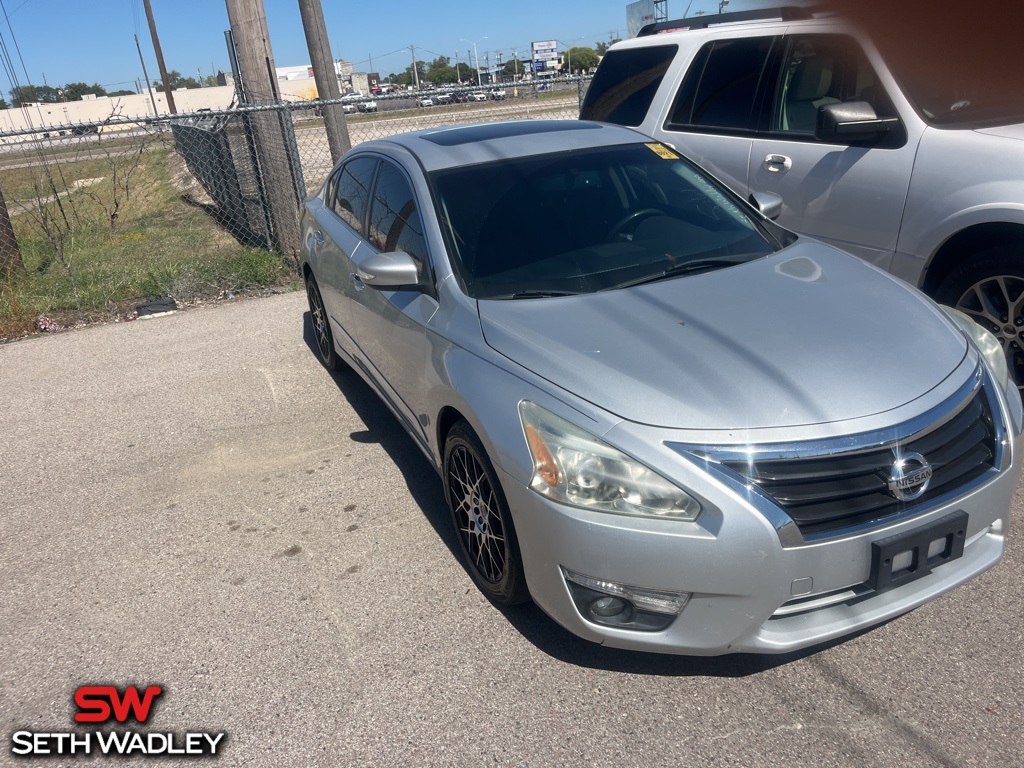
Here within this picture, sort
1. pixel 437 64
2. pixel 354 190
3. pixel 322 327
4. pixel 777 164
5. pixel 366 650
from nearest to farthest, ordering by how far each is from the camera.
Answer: pixel 366 650 < pixel 354 190 < pixel 777 164 < pixel 322 327 < pixel 437 64

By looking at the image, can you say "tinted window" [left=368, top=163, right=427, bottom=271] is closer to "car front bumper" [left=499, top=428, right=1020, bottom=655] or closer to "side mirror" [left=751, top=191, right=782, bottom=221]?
"car front bumper" [left=499, top=428, right=1020, bottom=655]

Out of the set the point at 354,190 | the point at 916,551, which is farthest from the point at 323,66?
the point at 916,551

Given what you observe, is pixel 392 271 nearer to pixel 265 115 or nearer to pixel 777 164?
pixel 777 164

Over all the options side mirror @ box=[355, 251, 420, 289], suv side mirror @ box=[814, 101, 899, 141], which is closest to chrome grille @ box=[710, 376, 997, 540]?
side mirror @ box=[355, 251, 420, 289]

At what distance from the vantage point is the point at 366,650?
Result: 291 centimetres

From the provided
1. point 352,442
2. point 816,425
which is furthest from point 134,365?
point 816,425

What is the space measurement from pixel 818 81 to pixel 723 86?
75 centimetres

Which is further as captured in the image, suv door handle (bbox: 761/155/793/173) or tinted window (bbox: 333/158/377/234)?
suv door handle (bbox: 761/155/793/173)

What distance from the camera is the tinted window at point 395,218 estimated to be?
12.1 feet

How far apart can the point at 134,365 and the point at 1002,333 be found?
5743 mm

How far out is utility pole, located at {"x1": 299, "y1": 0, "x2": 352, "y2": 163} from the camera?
27.6 ft

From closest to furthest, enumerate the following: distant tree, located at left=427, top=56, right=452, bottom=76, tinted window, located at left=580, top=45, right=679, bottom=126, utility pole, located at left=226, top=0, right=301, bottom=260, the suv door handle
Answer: the suv door handle, tinted window, located at left=580, top=45, right=679, bottom=126, utility pole, located at left=226, top=0, right=301, bottom=260, distant tree, located at left=427, top=56, right=452, bottom=76

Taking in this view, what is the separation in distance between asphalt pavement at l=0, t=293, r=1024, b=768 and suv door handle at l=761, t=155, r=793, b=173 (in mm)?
2452

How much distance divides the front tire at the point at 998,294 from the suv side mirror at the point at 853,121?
845mm
